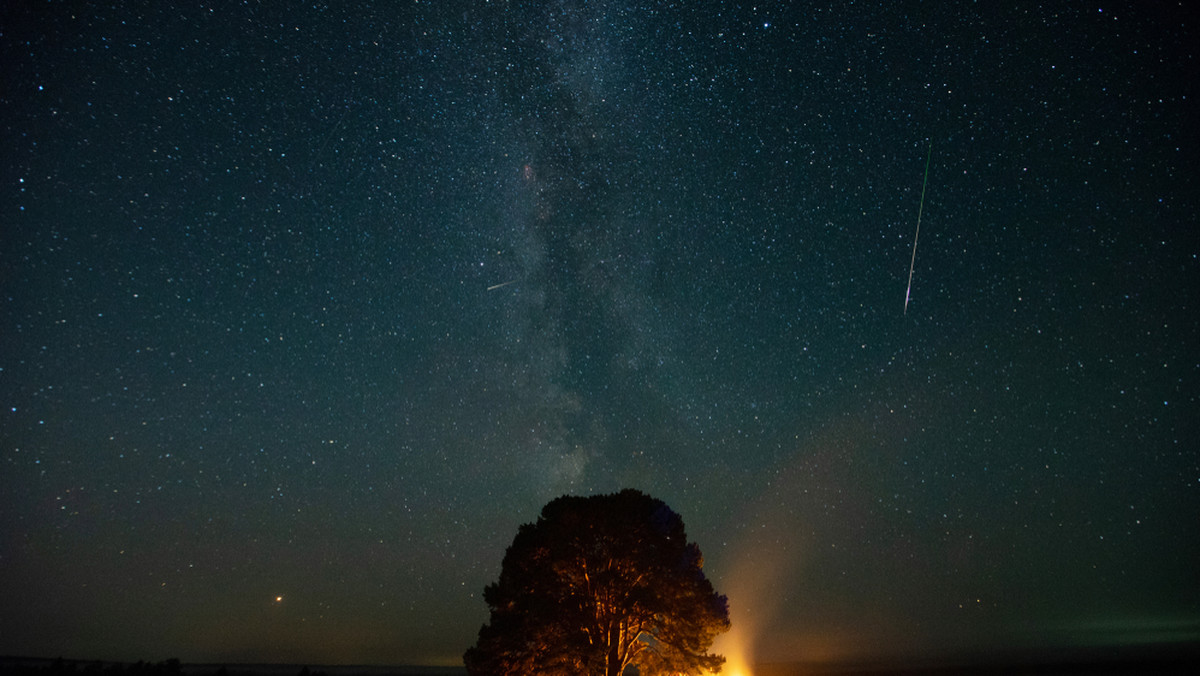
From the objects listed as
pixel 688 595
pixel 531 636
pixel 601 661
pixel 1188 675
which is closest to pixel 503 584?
pixel 531 636

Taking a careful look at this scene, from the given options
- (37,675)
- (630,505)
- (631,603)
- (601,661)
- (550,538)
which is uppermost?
(630,505)

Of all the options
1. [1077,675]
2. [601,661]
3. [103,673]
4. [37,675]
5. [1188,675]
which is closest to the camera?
[601,661]

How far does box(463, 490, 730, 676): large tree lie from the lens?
59.9 ft

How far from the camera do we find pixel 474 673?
1873 centimetres

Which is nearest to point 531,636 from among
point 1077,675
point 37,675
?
point 37,675

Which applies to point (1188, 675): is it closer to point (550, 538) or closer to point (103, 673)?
point (550, 538)

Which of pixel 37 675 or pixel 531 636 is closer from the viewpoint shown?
pixel 531 636

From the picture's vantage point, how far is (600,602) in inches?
751

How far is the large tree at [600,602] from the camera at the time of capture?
18.3 meters

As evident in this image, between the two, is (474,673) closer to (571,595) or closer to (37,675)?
(571,595)

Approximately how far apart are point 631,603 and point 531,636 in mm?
3368

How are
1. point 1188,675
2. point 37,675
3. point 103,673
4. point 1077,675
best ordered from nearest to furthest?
point 103,673
point 37,675
point 1188,675
point 1077,675

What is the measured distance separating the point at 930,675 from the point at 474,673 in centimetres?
8031

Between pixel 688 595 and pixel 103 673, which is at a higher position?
pixel 688 595
